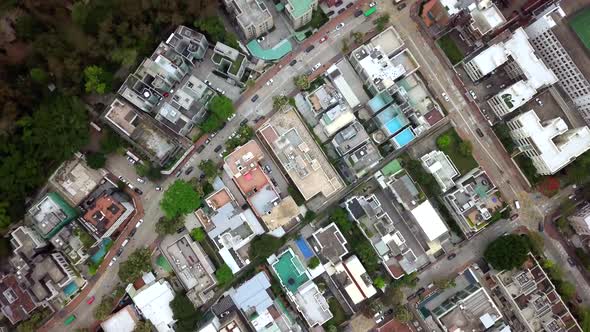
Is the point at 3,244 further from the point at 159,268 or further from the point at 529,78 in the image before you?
the point at 529,78

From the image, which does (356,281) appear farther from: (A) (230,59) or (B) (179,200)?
(A) (230,59)

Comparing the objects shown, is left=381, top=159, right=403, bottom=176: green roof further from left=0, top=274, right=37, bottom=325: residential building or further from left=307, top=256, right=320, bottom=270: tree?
left=0, top=274, right=37, bottom=325: residential building

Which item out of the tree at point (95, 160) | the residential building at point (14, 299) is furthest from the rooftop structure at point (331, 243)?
the residential building at point (14, 299)

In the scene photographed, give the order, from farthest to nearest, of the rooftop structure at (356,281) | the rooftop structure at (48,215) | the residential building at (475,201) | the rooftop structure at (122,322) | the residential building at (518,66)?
the rooftop structure at (356,281)
the residential building at (518,66)
the residential building at (475,201)
the rooftop structure at (122,322)
the rooftop structure at (48,215)

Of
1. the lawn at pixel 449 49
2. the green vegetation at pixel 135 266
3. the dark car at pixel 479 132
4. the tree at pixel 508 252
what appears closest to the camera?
the tree at pixel 508 252

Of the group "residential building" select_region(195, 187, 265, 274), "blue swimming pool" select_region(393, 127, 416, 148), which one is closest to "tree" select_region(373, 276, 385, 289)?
"residential building" select_region(195, 187, 265, 274)

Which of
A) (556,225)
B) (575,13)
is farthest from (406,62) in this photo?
(556,225)

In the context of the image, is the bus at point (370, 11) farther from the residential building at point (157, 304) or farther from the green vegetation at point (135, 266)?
the residential building at point (157, 304)
